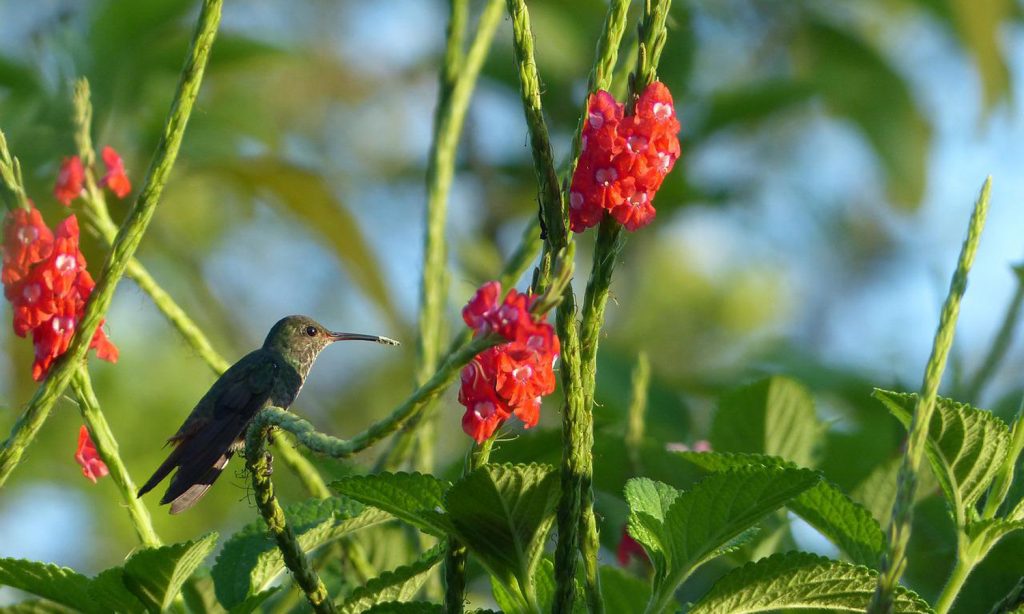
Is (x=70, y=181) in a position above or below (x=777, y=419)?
above

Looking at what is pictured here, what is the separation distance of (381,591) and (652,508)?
29 cm

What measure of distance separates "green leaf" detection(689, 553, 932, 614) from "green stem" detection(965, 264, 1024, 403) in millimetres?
1088

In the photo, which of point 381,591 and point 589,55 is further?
point 589,55

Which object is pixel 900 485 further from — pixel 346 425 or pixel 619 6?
pixel 346 425

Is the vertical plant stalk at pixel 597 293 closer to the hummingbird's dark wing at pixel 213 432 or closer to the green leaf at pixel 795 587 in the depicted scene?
the green leaf at pixel 795 587

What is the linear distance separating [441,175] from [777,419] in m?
0.74

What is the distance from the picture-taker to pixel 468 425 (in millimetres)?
1055

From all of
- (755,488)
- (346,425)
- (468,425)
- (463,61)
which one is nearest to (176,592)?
(468,425)

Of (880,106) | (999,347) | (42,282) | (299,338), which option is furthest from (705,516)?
(880,106)

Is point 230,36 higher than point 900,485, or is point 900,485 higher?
point 230,36

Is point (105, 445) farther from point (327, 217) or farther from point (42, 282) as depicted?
point (327, 217)

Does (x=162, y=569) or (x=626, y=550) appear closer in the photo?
(x=162, y=569)

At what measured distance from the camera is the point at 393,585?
1214mm

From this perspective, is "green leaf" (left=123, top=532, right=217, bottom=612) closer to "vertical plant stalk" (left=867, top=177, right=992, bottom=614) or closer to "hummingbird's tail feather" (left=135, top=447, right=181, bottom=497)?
"hummingbird's tail feather" (left=135, top=447, right=181, bottom=497)
